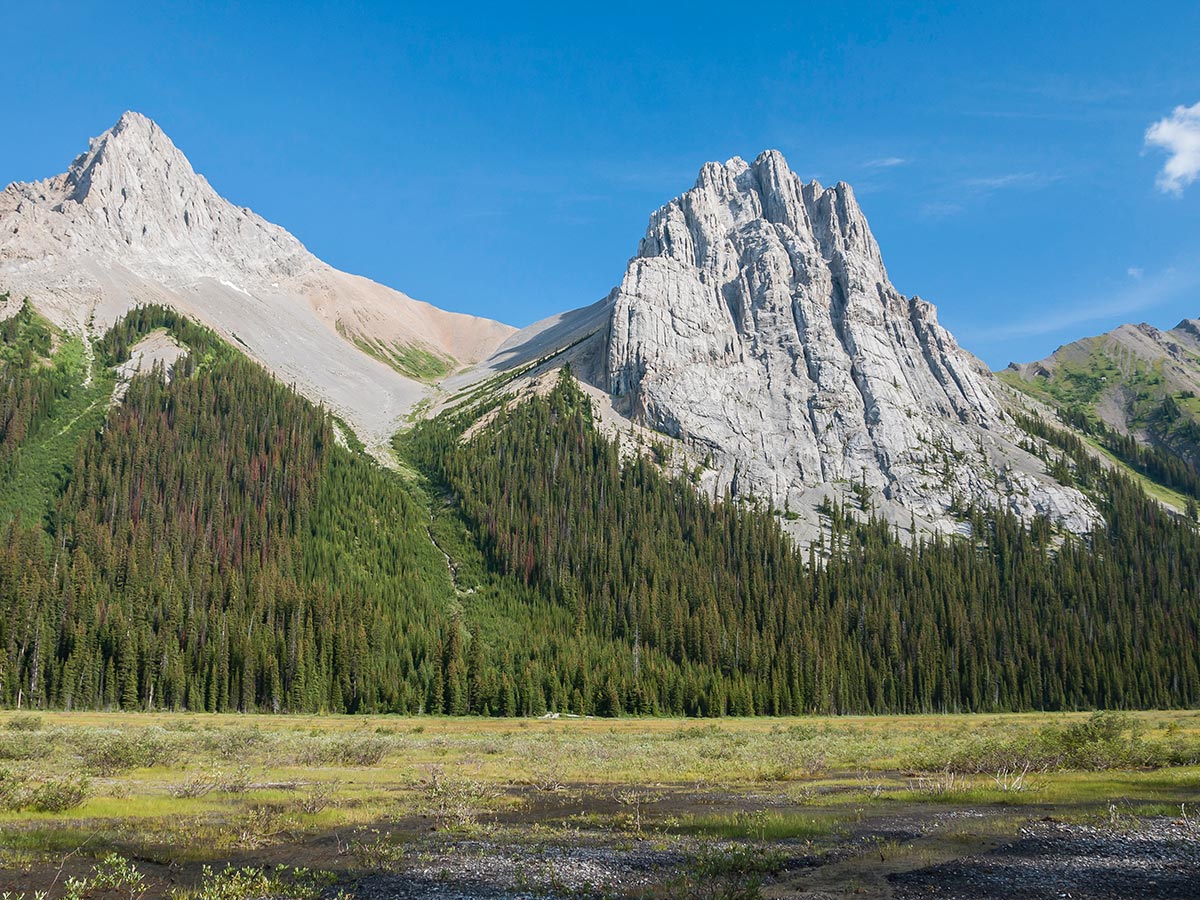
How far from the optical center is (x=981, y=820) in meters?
32.7

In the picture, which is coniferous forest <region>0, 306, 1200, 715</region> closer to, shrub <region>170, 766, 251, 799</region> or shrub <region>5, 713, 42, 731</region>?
shrub <region>5, 713, 42, 731</region>

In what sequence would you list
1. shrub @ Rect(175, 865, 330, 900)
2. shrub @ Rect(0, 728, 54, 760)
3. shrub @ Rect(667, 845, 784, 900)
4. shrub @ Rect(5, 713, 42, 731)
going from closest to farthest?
shrub @ Rect(175, 865, 330, 900) → shrub @ Rect(667, 845, 784, 900) → shrub @ Rect(0, 728, 54, 760) → shrub @ Rect(5, 713, 42, 731)

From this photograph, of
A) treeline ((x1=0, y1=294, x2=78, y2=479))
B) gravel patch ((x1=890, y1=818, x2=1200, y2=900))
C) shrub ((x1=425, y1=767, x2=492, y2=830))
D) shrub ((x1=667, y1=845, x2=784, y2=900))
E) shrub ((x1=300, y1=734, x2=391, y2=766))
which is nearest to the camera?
shrub ((x1=667, y1=845, x2=784, y2=900))

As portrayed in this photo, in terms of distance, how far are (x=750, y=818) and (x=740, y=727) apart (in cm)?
7072

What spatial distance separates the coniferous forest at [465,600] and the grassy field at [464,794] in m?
50.2

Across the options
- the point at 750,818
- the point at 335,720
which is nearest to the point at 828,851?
the point at 750,818

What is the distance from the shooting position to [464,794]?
39.0m

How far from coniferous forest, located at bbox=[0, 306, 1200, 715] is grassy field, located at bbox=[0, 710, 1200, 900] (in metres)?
50.2

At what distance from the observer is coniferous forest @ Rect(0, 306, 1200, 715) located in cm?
11756

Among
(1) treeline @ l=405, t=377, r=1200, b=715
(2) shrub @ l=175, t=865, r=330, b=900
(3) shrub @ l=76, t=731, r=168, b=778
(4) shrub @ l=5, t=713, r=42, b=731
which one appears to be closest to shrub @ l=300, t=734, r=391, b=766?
(3) shrub @ l=76, t=731, r=168, b=778

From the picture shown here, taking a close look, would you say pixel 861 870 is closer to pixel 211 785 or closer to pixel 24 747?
pixel 211 785

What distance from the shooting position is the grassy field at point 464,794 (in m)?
27.1

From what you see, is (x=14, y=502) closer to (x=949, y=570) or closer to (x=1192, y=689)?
(x=949, y=570)

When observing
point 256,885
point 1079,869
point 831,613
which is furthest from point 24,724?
point 831,613
